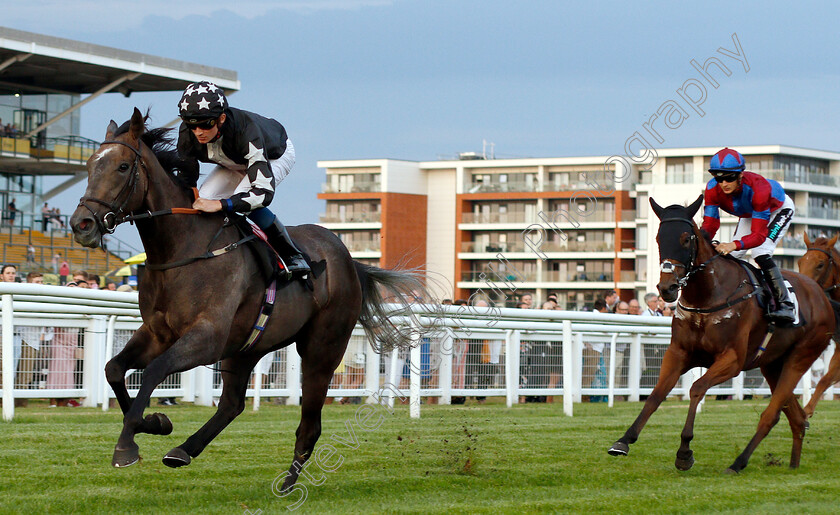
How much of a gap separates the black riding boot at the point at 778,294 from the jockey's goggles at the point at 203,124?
4.24 metres

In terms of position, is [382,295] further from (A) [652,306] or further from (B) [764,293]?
(A) [652,306]

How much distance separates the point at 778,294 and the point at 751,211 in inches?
24.2

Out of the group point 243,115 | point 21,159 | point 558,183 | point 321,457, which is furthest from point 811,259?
point 558,183

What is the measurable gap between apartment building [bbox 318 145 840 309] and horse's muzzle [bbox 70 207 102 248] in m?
60.0

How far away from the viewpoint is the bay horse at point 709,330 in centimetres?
685

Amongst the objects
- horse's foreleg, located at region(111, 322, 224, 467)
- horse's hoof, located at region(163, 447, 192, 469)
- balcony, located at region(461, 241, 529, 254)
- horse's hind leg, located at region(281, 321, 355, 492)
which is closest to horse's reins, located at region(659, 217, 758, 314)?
horse's hind leg, located at region(281, 321, 355, 492)

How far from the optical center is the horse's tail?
6711 mm

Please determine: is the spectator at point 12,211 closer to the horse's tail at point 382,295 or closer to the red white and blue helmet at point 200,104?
the horse's tail at point 382,295

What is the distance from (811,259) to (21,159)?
26.8m

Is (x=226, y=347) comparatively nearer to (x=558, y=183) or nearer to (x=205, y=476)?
(x=205, y=476)

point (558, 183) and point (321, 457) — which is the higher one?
point (558, 183)

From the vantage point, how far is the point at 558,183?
72.9 meters

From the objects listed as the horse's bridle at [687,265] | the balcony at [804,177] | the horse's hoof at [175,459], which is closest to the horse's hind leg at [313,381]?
the horse's hoof at [175,459]

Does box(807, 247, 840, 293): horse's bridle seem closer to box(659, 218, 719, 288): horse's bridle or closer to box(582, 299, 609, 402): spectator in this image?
box(582, 299, 609, 402): spectator
